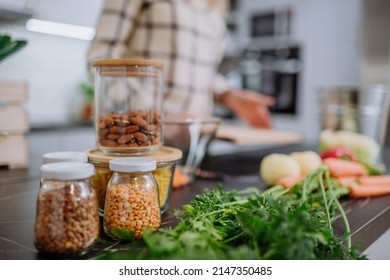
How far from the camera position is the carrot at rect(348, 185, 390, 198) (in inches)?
35.2

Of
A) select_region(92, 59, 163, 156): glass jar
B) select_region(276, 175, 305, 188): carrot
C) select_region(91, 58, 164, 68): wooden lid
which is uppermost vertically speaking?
select_region(91, 58, 164, 68): wooden lid

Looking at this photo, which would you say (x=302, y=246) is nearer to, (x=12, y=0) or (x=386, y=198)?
(x=386, y=198)

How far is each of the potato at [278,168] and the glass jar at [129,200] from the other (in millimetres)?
429

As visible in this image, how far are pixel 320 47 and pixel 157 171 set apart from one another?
107 inches

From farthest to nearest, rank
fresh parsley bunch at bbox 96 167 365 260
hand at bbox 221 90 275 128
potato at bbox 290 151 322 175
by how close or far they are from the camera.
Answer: hand at bbox 221 90 275 128 → potato at bbox 290 151 322 175 → fresh parsley bunch at bbox 96 167 365 260

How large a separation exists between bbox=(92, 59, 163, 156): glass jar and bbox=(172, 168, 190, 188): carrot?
20 cm

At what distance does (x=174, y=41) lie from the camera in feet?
4.37

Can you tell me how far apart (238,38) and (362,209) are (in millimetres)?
3052

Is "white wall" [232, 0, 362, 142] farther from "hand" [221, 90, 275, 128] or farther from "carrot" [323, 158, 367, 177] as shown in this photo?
"carrot" [323, 158, 367, 177]

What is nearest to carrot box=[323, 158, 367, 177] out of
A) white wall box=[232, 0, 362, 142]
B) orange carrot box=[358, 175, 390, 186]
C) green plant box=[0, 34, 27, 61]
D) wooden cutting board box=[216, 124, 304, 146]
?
orange carrot box=[358, 175, 390, 186]

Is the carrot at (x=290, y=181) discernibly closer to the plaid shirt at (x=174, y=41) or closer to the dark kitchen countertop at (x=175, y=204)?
the dark kitchen countertop at (x=175, y=204)

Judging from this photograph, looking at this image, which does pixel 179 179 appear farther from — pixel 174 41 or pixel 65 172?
pixel 174 41

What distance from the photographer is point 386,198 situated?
3.02 ft

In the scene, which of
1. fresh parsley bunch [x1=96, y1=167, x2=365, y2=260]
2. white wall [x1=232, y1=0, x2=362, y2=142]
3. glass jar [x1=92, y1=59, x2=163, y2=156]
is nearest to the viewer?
fresh parsley bunch [x1=96, y1=167, x2=365, y2=260]
